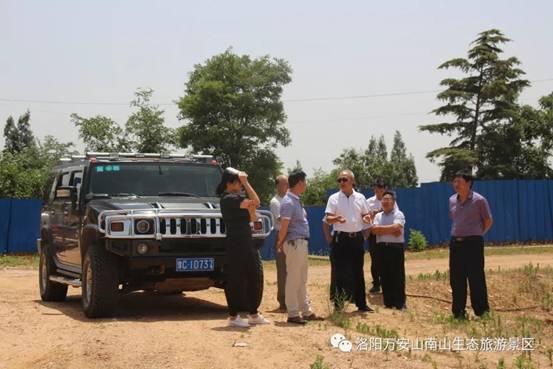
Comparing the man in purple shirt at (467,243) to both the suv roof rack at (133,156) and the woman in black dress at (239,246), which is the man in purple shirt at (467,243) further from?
the suv roof rack at (133,156)

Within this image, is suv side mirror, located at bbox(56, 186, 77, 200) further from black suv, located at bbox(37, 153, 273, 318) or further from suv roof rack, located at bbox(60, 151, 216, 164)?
suv roof rack, located at bbox(60, 151, 216, 164)

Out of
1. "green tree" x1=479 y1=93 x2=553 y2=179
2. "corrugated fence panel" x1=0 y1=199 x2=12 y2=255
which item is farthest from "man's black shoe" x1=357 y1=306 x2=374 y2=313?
"green tree" x1=479 y1=93 x2=553 y2=179

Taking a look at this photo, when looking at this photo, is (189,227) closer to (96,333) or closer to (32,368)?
(96,333)

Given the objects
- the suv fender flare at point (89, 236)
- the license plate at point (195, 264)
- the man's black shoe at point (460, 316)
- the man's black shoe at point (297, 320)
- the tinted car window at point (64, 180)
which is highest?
the tinted car window at point (64, 180)

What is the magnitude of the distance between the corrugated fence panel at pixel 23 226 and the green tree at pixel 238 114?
19370 mm

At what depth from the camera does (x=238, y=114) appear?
43.3 m

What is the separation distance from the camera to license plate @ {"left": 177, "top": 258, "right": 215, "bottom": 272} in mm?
8938

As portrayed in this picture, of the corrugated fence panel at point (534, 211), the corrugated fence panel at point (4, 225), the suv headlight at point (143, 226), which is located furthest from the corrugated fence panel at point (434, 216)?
the suv headlight at point (143, 226)

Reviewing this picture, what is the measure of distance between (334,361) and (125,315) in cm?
367

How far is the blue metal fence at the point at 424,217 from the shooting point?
74.0 ft

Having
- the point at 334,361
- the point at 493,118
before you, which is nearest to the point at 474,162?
the point at 493,118

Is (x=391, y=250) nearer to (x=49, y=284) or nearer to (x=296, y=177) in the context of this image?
(x=296, y=177)

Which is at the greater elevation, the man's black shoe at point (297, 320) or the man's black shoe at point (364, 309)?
the man's black shoe at point (297, 320)

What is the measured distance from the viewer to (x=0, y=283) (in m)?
15.0
